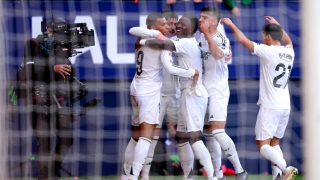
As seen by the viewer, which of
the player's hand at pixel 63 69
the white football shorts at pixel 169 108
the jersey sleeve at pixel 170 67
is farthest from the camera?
the white football shorts at pixel 169 108

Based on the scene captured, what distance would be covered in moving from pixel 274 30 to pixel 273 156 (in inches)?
33.7

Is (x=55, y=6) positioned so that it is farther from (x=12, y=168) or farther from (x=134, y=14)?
(x=12, y=168)

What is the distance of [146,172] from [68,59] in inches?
38.5

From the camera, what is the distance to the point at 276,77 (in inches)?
229

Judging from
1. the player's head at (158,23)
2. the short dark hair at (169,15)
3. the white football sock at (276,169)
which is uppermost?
the short dark hair at (169,15)

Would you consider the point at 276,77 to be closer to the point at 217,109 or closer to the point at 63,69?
the point at 217,109

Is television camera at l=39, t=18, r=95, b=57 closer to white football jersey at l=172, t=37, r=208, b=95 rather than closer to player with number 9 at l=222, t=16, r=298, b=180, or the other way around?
white football jersey at l=172, t=37, r=208, b=95

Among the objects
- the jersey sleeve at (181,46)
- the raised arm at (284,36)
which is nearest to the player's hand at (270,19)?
the raised arm at (284,36)

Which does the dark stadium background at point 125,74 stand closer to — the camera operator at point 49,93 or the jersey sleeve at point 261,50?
the camera operator at point 49,93

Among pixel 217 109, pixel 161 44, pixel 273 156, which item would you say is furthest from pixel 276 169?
pixel 161 44

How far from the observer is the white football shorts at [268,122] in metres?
5.79

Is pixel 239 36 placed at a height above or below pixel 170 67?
above

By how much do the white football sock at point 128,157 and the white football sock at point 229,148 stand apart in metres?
0.59

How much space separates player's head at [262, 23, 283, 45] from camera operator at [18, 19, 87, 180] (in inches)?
52.8
